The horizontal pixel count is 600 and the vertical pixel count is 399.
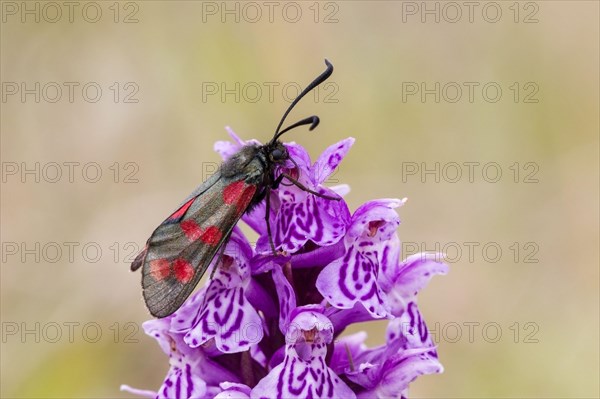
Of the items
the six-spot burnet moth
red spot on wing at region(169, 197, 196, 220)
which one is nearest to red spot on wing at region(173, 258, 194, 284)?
the six-spot burnet moth

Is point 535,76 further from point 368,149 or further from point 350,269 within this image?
point 350,269

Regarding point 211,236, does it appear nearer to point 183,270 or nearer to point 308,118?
point 183,270

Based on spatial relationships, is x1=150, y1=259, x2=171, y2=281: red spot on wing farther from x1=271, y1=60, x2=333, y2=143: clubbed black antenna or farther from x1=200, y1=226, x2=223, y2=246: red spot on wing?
x1=271, y1=60, x2=333, y2=143: clubbed black antenna

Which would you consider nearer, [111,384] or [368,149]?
[111,384]

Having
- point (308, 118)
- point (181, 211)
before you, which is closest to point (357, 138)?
point (308, 118)

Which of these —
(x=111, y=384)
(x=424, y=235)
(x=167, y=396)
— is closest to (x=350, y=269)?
(x=167, y=396)
